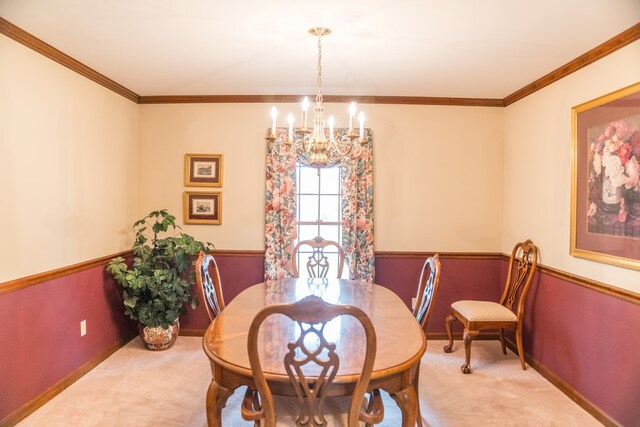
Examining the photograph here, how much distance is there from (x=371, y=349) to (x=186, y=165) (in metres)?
3.24

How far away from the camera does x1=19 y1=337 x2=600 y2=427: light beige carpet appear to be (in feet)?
8.27

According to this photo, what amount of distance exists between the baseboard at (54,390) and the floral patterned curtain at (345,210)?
152 cm

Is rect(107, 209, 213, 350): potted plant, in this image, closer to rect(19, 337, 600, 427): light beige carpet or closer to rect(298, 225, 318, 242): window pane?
rect(19, 337, 600, 427): light beige carpet

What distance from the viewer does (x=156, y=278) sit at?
347cm

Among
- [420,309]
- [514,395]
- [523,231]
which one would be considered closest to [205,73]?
[420,309]

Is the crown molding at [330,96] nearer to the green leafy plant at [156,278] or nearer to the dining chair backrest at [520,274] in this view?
the green leafy plant at [156,278]

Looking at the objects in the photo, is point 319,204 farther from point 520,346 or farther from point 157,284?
point 520,346

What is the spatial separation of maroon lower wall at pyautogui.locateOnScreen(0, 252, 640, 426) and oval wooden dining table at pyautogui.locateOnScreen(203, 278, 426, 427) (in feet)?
4.31

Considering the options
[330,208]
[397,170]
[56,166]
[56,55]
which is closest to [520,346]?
[397,170]

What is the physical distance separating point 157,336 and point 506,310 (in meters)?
2.96

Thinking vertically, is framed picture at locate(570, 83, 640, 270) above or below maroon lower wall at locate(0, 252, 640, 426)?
above

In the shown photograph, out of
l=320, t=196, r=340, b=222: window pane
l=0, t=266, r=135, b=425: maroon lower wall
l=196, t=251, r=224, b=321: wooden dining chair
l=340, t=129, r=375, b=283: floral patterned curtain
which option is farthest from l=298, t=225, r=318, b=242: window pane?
l=0, t=266, r=135, b=425: maroon lower wall

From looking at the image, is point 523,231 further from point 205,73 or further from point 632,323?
point 205,73

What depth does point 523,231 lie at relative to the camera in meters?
3.69
